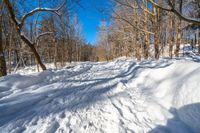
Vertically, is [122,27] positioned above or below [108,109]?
above

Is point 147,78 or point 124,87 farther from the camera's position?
point 147,78

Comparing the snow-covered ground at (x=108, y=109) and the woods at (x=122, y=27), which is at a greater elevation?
the woods at (x=122, y=27)

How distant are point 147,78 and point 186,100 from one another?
1980 millimetres

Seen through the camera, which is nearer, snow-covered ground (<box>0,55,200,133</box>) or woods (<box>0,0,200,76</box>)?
snow-covered ground (<box>0,55,200,133</box>)

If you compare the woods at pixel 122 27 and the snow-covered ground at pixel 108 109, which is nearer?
the snow-covered ground at pixel 108 109

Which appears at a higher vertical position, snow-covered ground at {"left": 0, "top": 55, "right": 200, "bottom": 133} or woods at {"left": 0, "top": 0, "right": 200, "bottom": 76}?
woods at {"left": 0, "top": 0, "right": 200, "bottom": 76}

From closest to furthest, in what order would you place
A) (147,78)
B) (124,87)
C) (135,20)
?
(124,87)
(147,78)
(135,20)

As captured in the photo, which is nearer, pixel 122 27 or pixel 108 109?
pixel 108 109

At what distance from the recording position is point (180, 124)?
219 cm

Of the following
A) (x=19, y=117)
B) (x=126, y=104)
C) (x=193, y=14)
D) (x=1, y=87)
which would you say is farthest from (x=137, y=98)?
(x=193, y=14)

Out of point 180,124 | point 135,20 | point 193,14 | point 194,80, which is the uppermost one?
point 193,14

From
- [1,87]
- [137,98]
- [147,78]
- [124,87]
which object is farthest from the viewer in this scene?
[147,78]

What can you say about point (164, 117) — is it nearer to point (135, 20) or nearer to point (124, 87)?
point (124, 87)

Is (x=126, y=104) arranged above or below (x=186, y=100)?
below
